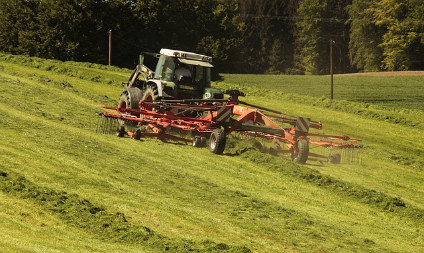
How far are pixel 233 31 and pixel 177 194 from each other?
60.5 meters

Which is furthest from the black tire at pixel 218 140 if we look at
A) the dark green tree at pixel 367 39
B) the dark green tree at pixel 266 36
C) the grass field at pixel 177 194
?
the dark green tree at pixel 266 36

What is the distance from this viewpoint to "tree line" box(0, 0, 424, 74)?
56594 millimetres

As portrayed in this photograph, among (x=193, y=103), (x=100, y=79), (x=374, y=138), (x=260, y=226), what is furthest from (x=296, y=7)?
(x=260, y=226)

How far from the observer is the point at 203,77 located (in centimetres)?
1914

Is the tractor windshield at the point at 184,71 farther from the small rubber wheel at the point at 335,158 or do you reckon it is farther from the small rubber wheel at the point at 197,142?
the small rubber wheel at the point at 335,158

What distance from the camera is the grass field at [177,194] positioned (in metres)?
9.23

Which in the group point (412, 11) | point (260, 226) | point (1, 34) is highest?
point (412, 11)

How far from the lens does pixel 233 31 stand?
7138cm

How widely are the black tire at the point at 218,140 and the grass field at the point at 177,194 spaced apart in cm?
25

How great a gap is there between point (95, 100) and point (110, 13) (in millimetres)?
35722

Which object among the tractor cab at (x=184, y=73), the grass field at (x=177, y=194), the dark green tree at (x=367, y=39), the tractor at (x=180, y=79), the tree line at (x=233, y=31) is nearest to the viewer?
the grass field at (x=177, y=194)

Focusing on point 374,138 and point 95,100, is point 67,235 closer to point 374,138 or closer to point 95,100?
point 95,100

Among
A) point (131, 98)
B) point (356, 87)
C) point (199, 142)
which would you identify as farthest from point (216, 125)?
point (356, 87)

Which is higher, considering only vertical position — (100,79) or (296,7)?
(296,7)
